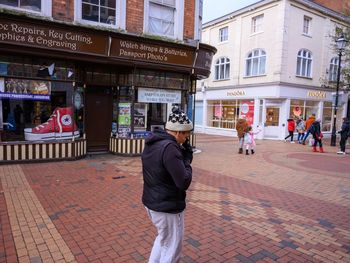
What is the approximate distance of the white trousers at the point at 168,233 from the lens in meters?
2.53

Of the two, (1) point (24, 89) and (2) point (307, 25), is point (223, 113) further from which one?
(1) point (24, 89)

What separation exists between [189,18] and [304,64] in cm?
1270

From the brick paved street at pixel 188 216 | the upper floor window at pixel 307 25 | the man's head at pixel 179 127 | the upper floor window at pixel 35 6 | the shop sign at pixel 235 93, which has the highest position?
the upper floor window at pixel 307 25

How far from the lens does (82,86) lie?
9117 millimetres

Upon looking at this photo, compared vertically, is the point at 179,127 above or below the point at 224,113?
below

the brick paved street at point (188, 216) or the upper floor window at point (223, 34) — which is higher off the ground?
the upper floor window at point (223, 34)

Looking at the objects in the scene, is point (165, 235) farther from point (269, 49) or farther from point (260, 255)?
point (269, 49)

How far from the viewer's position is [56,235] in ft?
12.7

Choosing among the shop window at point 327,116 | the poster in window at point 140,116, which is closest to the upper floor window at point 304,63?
the shop window at point 327,116

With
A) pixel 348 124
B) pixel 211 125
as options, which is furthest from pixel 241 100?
pixel 348 124

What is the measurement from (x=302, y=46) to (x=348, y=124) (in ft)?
27.5

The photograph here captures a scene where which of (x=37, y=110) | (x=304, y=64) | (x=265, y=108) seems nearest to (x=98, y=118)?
(x=37, y=110)

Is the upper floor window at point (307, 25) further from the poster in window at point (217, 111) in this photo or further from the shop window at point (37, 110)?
the shop window at point (37, 110)

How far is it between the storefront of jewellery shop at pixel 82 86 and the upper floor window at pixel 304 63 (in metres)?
11.5
